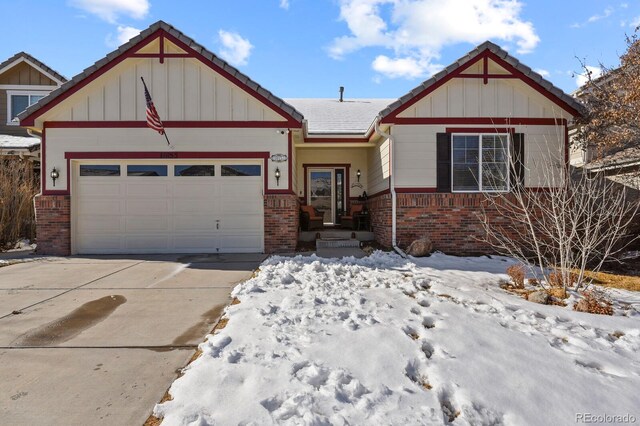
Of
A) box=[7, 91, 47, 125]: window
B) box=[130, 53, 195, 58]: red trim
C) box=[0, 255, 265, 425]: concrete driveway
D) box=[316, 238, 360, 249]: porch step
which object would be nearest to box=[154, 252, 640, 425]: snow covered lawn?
box=[0, 255, 265, 425]: concrete driveway

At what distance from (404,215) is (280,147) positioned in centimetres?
366

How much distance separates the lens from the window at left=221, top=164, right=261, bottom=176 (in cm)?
957

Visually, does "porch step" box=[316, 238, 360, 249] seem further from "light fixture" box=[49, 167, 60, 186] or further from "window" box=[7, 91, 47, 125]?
"window" box=[7, 91, 47, 125]

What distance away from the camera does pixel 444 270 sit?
7156mm

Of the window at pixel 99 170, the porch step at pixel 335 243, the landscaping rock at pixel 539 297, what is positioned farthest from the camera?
the porch step at pixel 335 243

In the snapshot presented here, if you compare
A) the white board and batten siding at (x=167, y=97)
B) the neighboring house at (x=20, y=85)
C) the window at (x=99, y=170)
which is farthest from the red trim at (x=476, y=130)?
the neighboring house at (x=20, y=85)

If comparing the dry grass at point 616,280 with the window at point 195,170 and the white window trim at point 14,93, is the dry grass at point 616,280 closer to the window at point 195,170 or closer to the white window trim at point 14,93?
the window at point 195,170

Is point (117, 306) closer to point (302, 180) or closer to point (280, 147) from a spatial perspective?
point (280, 147)

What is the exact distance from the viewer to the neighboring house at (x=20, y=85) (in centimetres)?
1495

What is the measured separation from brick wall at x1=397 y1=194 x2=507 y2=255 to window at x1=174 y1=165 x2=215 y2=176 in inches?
197

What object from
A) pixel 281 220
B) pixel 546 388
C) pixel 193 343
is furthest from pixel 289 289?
pixel 281 220

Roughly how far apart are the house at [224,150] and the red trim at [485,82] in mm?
29

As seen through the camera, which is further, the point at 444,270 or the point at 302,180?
the point at 302,180

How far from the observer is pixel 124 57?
30.2 ft
